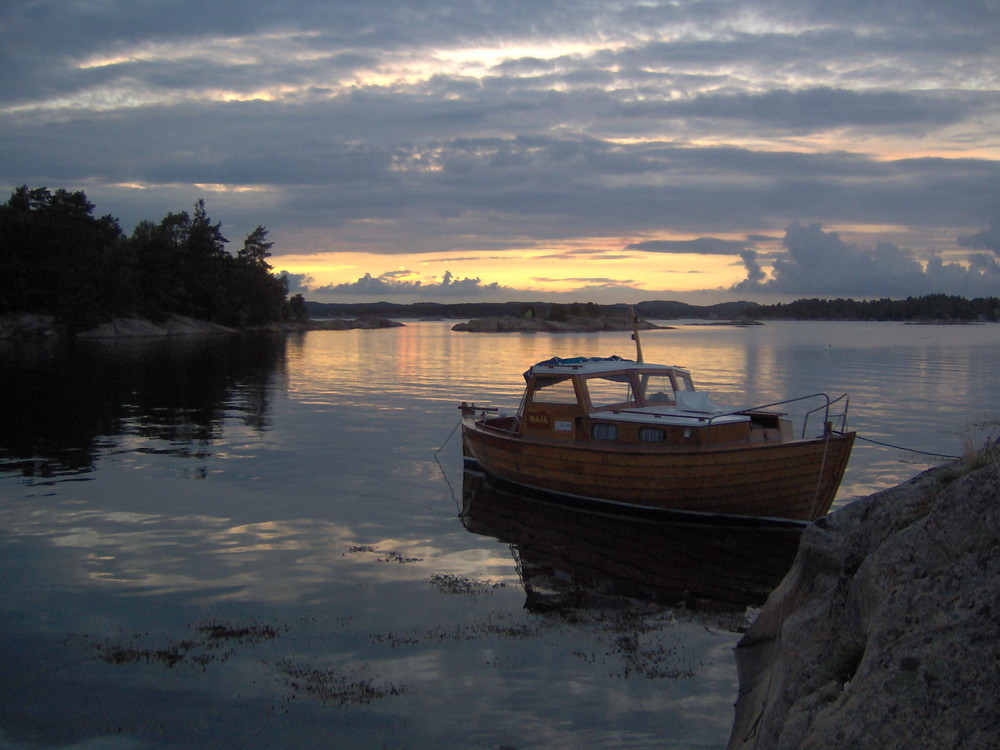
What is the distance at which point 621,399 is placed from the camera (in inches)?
734

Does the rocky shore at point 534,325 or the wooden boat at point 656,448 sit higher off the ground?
the rocky shore at point 534,325

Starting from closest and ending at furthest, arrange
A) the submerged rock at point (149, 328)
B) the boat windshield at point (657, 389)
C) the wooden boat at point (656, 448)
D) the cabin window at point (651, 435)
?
the wooden boat at point (656, 448) → the cabin window at point (651, 435) → the boat windshield at point (657, 389) → the submerged rock at point (149, 328)

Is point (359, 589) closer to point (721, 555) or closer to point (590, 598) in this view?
point (590, 598)

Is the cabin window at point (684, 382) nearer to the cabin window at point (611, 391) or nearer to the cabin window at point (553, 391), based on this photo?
the cabin window at point (611, 391)

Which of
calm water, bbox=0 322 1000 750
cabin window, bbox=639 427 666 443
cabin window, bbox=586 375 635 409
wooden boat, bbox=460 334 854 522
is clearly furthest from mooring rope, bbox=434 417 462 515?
cabin window, bbox=639 427 666 443

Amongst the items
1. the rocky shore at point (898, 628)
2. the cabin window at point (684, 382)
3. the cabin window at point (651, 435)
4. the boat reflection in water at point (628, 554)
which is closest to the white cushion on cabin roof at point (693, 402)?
the cabin window at point (684, 382)

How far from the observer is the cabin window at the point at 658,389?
1867cm

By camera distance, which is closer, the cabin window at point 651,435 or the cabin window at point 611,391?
the cabin window at point 651,435

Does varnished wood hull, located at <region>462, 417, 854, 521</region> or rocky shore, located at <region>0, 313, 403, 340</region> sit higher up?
rocky shore, located at <region>0, 313, 403, 340</region>

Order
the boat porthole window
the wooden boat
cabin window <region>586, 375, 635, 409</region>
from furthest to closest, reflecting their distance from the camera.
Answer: cabin window <region>586, 375, 635, 409</region>, the boat porthole window, the wooden boat

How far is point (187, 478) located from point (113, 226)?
109812mm

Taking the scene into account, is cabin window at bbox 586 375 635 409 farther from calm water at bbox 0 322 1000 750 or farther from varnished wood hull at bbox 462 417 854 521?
calm water at bbox 0 322 1000 750

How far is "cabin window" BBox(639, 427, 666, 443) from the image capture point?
1631 cm

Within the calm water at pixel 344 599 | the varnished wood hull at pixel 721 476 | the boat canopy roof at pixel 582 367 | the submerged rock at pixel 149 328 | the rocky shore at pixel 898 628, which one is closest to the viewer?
the rocky shore at pixel 898 628
